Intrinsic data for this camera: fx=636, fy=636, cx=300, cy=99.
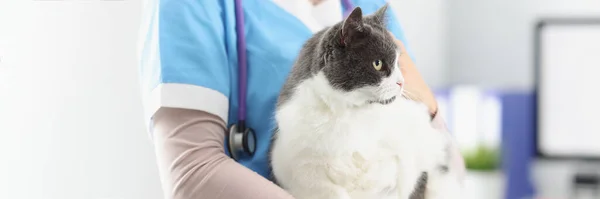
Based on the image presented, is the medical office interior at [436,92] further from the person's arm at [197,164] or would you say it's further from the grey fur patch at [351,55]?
the grey fur patch at [351,55]

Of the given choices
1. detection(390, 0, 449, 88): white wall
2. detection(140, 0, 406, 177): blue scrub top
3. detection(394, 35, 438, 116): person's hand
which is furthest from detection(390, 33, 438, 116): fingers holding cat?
detection(390, 0, 449, 88): white wall

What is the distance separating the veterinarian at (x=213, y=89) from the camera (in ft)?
1.76

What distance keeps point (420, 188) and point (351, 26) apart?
0.15 metres

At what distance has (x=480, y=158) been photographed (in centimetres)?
216

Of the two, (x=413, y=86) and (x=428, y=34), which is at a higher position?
(x=413, y=86)

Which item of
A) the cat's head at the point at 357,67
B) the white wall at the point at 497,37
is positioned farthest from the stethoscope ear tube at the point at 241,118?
the white wall at the point at 497,37

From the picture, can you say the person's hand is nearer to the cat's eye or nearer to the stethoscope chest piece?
the cat's eye

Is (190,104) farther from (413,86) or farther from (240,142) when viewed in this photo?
(413,86)

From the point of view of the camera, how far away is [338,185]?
1.67ft

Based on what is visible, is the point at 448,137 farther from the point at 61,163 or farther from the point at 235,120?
the point at 61,163

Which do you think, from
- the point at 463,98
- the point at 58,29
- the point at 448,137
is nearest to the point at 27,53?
the point at 58,29

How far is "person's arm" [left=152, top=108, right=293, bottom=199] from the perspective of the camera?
→ 53 cm

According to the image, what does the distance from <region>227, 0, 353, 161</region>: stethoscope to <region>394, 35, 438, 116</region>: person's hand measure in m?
0.15

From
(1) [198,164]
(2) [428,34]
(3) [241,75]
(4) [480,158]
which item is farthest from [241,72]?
(2) [428,34]
